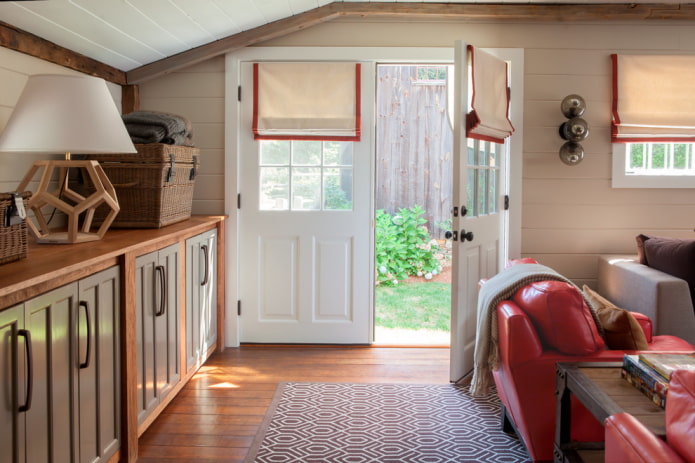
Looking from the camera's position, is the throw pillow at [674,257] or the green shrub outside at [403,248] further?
the green shrub outside at [403,248]

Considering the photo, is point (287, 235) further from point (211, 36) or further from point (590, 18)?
point (590, 18)

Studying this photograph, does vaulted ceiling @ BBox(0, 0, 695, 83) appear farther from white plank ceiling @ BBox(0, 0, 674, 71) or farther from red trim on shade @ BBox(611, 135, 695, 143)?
red trim on shade @ BBox(611, 135, 695, 143)

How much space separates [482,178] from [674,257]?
1.19 meters

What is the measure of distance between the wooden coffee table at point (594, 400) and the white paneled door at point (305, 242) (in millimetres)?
2352

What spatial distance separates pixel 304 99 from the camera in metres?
4.41

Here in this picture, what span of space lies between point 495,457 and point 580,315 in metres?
0.77

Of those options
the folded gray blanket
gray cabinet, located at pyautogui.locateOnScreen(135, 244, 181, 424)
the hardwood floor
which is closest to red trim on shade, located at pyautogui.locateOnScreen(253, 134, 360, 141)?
the folded gray blanket

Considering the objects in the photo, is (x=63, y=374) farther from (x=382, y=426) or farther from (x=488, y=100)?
(x=488, y=100)

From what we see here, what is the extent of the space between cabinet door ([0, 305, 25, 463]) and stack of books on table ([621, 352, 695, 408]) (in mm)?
1838

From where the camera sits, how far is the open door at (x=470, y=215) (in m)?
3.63

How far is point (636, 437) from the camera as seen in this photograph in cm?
141

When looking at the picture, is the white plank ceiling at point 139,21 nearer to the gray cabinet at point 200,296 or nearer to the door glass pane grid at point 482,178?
the door glass pane grid at point 482,178

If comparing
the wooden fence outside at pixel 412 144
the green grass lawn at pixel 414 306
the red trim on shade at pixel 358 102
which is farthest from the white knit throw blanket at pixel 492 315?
the wooden fence outside at pixel 412 144

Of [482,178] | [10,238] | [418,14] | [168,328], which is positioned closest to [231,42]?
[418,14]
